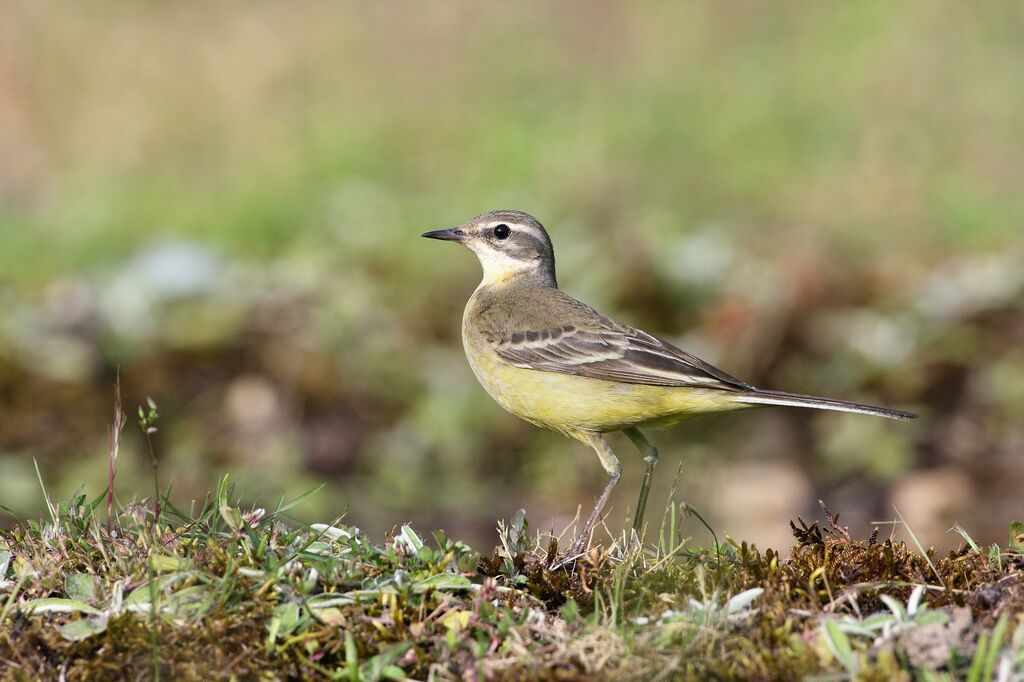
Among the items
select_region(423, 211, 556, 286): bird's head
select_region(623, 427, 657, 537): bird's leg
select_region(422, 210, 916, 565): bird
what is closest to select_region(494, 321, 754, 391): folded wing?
select_region(422, 210, 916, 565): bird

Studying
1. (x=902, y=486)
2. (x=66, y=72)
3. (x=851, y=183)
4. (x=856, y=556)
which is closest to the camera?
(x=856, y=556)

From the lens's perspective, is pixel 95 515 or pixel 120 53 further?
pixel 120 53

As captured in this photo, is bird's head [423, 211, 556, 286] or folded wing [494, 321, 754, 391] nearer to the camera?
folded wing [494, 321, 754, 391]

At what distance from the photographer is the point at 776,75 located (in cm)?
1747

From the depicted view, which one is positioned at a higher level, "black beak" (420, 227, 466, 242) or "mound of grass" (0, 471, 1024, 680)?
"black beak" (420, 227, 466, 242)

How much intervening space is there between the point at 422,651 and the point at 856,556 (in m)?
1.77

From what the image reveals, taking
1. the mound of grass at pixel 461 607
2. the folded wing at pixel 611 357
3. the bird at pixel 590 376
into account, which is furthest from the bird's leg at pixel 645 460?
the mound of grass at pixel 461 607

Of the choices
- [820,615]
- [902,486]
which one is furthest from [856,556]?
[902,486]

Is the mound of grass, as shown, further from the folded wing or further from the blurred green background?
the folded wing

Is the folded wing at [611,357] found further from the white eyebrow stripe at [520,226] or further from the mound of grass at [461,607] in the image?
the mound of grass at [461,607]

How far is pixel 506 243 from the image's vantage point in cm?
867

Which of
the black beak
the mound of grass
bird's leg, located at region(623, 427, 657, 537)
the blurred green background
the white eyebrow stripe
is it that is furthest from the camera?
the blurred green background

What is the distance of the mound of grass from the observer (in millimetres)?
4164

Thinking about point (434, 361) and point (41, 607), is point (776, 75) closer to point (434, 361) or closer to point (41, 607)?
point (434, 361)
